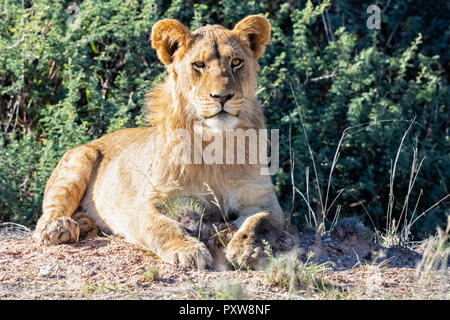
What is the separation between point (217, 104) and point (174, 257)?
1037 millimetres

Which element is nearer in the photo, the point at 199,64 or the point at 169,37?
the point at 199,64

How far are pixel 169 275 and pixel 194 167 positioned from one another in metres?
1.08

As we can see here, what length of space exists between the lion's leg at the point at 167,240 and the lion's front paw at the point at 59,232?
0.42 m

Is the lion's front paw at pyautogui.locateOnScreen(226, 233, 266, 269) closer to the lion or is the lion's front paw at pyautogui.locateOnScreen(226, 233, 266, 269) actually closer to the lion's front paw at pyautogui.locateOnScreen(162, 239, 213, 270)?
the lion

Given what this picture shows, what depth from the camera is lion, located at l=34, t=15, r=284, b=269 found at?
4.46 m

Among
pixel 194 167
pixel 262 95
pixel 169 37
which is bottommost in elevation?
pixel 194 167

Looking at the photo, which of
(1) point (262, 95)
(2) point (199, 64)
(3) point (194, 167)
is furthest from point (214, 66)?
(1) point (262, 95)

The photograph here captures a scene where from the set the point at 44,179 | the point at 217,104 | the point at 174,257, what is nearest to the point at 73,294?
the point at 174,257

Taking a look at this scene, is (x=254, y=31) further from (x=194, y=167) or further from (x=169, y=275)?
(x=169, y=275)

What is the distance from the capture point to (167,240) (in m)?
4.43

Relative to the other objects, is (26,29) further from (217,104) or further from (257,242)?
(257,242)

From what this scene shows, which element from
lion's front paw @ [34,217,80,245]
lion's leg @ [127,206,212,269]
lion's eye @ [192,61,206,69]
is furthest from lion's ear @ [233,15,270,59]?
lion's front paw @ [34,217,80,245]

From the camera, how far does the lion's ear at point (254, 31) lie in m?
5.04

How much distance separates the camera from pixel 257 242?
4.31m
